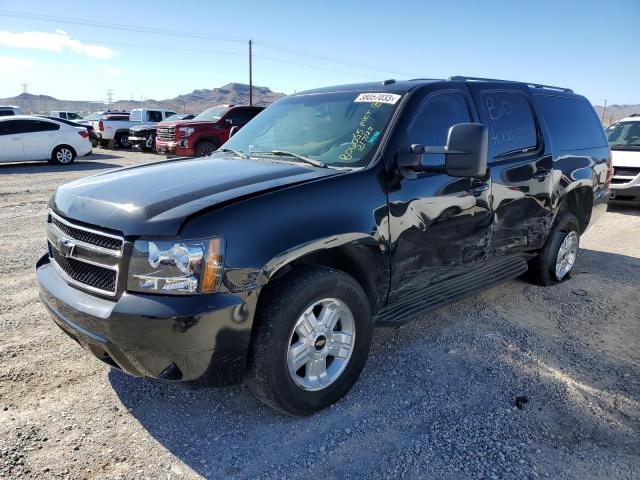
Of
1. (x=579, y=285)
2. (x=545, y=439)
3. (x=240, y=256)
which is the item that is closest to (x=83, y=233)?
(x=240, y=256)

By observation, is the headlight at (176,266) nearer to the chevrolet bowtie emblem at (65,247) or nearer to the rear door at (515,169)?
the chevrolet bowtie emblem at (65,247)

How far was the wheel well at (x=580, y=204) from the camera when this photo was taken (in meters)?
5.10

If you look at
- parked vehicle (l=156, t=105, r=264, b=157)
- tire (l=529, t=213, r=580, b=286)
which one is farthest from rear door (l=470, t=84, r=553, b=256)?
parked vehicle (l=156, t=105, r=264, b=157)

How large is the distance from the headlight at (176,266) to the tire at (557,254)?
3845 mm

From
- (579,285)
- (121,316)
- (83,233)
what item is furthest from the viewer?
(579,285)

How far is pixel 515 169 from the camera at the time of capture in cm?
416

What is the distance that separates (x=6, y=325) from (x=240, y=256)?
8.65ft

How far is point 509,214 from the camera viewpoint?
416 centimetres

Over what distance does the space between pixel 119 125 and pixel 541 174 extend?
2157 centimetres

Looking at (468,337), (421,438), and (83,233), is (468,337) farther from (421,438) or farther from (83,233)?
(83,233)

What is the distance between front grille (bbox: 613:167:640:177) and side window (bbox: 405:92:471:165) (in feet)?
24.8

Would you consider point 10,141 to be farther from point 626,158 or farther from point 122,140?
point 626,158

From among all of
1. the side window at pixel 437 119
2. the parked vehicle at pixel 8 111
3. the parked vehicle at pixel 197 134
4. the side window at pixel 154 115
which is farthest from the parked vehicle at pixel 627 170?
the parked vehicle at pixel 8 111

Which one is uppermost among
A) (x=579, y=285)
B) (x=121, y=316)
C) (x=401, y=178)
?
(x=401, y=178)
